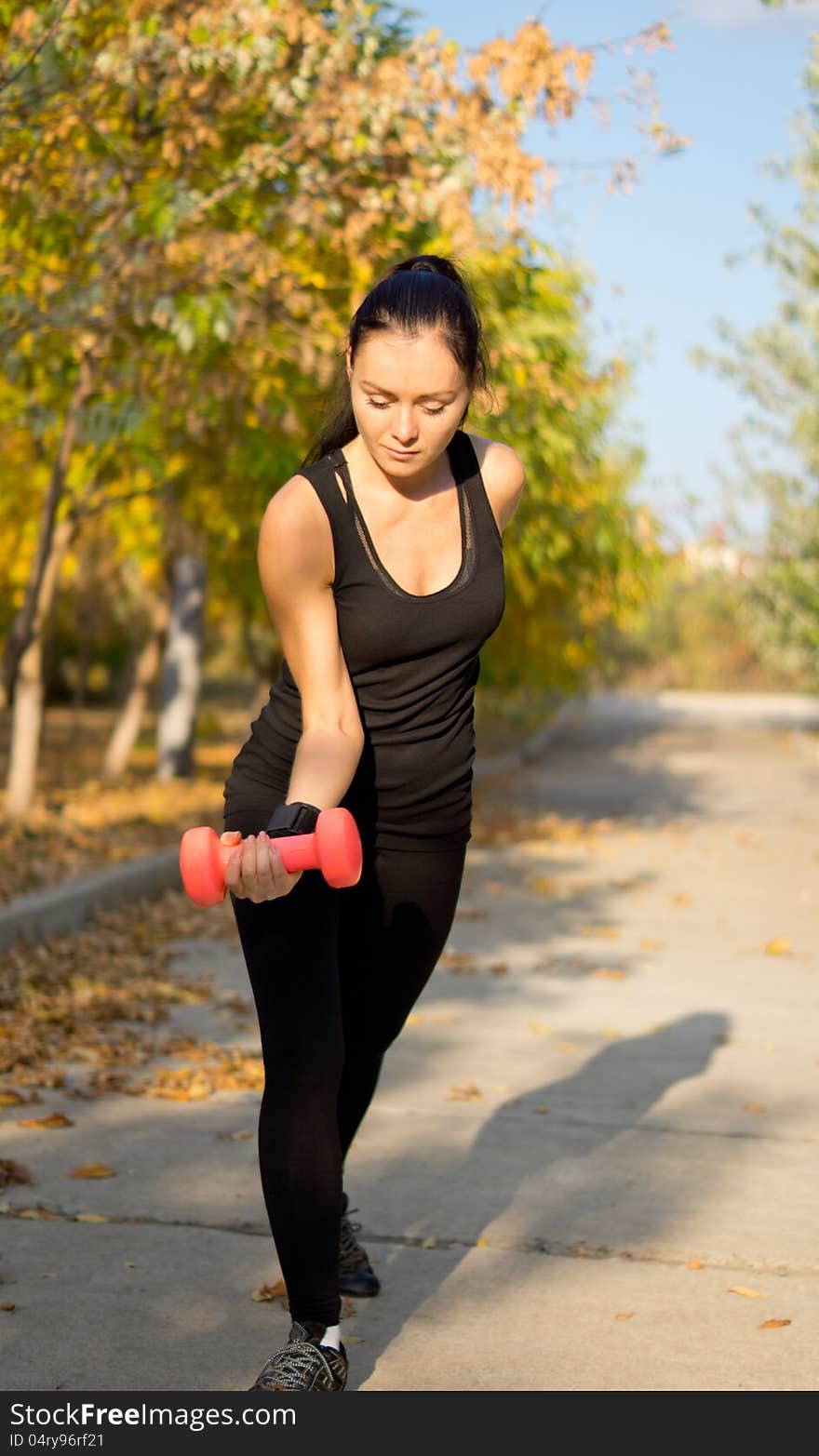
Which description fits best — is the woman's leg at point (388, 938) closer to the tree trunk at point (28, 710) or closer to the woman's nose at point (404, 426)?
the woman's nose at point (404, 426)

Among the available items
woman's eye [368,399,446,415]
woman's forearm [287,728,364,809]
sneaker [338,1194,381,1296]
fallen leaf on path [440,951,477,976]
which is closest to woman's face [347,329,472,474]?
woman's eye [368,399,446,415]

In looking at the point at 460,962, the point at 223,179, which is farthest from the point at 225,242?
the point at 460,962

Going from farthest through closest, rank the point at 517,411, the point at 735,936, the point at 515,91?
the point at 517,411 < the point at 735,936 < the point at 515,91

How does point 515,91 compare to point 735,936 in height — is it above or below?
above

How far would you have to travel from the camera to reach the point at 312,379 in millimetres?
10492

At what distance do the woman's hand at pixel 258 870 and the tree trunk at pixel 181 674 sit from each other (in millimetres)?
14568

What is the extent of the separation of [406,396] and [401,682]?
53 cm

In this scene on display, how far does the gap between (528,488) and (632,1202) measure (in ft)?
29.8

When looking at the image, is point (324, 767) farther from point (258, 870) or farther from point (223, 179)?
point (223, 179)

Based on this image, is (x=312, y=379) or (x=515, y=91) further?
(x=312, y=379)

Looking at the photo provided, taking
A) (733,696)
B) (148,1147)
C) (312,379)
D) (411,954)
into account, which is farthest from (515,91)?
(733,696)
